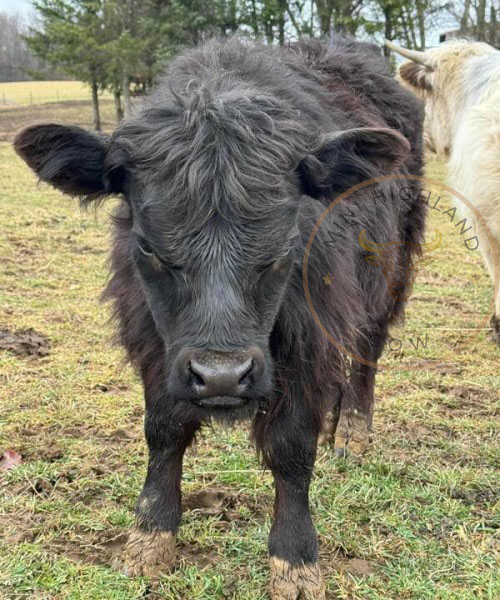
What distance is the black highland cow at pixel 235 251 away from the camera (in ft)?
6.82

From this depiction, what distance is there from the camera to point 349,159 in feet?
7.77

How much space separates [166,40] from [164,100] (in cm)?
2220

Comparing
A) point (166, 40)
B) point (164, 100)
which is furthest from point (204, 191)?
point (166, 40)

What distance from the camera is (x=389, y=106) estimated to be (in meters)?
3.86

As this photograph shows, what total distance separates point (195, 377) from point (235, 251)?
0.42 metres

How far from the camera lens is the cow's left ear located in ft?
7.55

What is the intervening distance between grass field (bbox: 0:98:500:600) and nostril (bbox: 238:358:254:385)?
0.87 m

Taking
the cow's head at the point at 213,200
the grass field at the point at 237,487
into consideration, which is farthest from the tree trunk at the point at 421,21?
the cow's head at the point at 213,200

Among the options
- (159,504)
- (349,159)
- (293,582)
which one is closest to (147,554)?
(159,504)

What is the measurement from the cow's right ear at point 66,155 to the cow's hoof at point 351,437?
6.82 feet

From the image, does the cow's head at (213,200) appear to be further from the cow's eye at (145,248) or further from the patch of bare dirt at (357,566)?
the patch of bare dirt at (357,566)

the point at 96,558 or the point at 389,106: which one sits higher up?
the point at 389,106

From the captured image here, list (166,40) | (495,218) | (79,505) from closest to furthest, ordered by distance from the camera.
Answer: (79,505)
(495,218)
(166,40)

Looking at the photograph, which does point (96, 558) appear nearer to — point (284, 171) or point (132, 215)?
point (132, 215)
